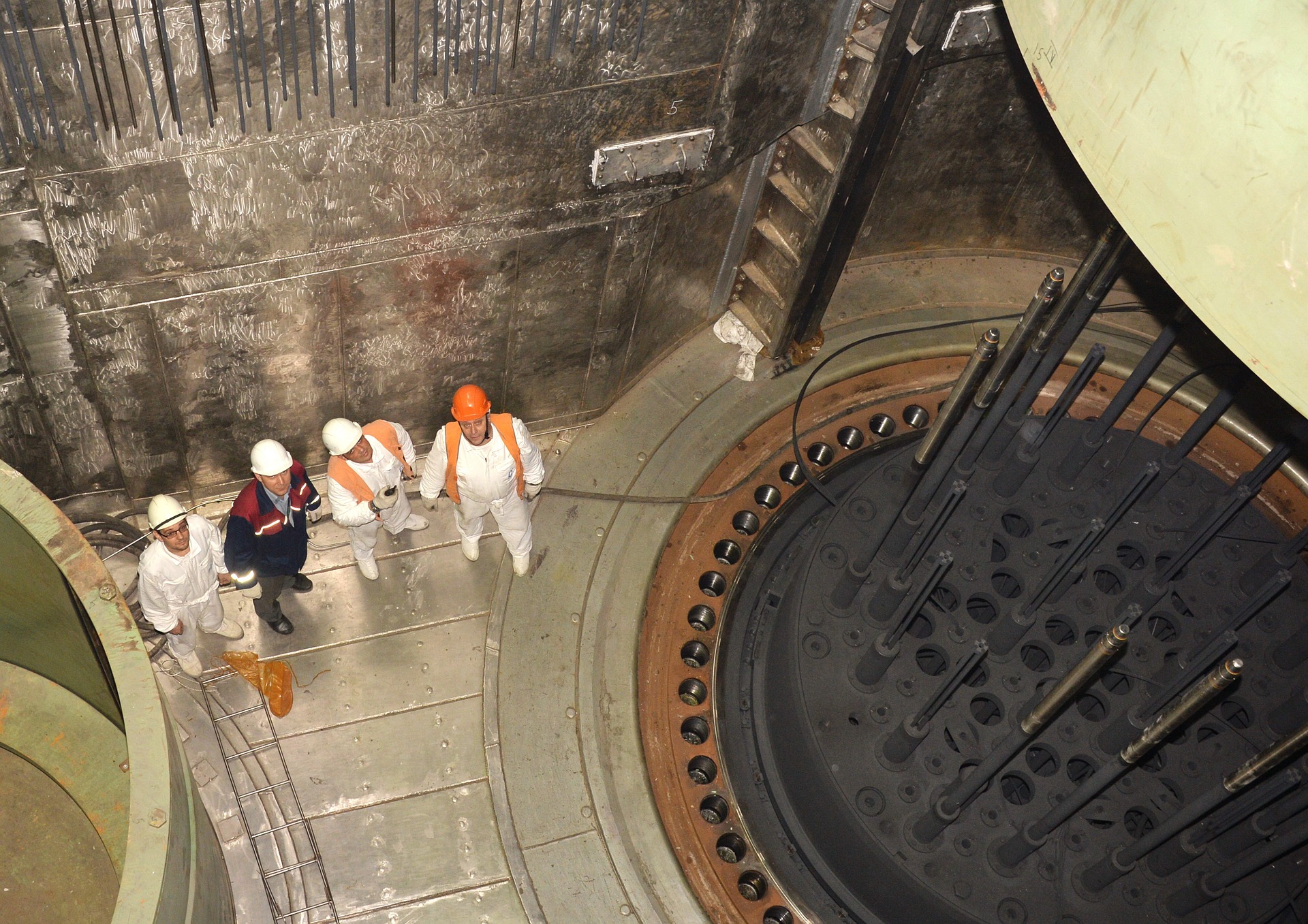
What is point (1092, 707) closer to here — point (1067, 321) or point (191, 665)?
point (1067, 321)

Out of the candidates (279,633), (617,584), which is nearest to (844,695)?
(617,584)

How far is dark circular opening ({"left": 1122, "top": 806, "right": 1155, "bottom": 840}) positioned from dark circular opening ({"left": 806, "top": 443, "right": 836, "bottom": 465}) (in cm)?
297

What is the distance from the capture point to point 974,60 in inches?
292

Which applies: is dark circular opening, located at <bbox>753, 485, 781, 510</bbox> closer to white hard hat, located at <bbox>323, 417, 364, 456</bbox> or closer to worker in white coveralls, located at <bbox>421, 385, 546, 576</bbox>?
worker in white coveralls, located at <bbox>421, 385, 546, 576</bbox>

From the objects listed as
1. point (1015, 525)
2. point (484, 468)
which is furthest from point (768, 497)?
point (484, 468)

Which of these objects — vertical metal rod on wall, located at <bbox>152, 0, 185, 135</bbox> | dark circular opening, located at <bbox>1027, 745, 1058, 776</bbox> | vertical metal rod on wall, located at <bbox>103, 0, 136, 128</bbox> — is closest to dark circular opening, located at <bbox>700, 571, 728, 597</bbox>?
dark circular opening, located at <bbox>1027, 745, 1058, 776</bbox>

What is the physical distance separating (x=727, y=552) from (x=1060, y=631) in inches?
83.3

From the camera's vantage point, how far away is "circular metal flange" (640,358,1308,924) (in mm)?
6484

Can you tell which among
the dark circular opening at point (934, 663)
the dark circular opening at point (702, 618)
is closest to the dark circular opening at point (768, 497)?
the dark circular opening at point (702, 618)

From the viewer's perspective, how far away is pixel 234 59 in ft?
16.0

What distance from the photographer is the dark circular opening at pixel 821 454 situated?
7.98 m

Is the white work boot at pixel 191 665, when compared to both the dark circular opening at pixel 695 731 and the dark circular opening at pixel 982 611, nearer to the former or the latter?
the dark circular opening at pixel 695 731

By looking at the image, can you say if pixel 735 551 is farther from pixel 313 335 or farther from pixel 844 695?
pixel 313 335

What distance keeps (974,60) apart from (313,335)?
15.0 ft
